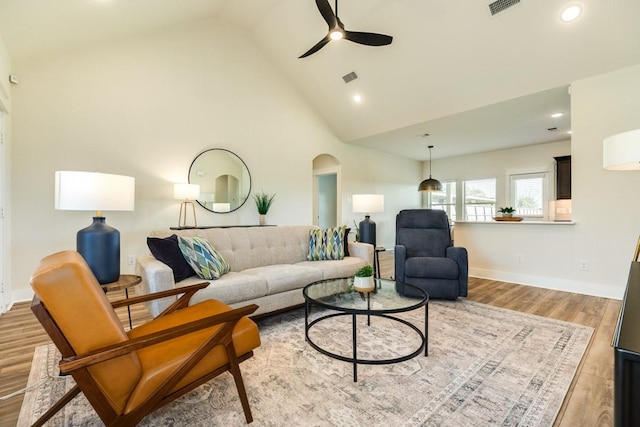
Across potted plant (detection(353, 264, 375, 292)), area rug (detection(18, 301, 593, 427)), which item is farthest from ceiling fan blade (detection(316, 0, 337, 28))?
area rug (detection(18, 301, 593, 427))

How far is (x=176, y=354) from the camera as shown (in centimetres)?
130

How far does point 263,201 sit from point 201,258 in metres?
2.56

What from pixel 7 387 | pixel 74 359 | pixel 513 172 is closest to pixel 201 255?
pixel 7 387

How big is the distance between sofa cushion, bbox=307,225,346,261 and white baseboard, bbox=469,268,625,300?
252cm

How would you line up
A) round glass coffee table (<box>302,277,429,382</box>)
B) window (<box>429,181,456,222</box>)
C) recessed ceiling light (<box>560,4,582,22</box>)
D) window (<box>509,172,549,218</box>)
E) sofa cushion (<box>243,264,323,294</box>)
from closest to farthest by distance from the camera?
round glass coffee table (<box>302,277,429,382</box>) < sofa cushion (<box>243,264,323,294</box>) < recessed ceiling light (<box>560,4,582,22</box>) < window (<box>509,172,549,218</box>) < window (<box>429,181,456,222</box>)

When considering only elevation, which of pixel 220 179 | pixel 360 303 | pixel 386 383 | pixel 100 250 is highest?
pixel 220 179

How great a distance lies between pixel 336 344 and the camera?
2.22m

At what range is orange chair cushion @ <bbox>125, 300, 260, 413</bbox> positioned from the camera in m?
1.18

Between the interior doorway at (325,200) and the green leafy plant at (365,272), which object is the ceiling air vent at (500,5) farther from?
the interior doorway at (325,200)

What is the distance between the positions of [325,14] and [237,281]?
103 inches

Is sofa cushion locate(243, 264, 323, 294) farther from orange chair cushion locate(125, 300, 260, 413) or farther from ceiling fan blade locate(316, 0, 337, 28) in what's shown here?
ceiling fan blade locate(316, 0, 337, 28)

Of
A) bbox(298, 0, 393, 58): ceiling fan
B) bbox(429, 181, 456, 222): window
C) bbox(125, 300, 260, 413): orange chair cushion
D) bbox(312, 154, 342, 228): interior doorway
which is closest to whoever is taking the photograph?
bbox(125, 300, 260, 413): orange chair cushion

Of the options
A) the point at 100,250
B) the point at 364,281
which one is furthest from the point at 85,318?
the point at 364,281

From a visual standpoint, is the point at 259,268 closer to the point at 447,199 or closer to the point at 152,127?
the point at 152,127
